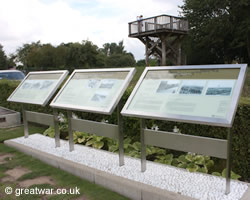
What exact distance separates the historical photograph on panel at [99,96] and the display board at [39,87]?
1.23 meters

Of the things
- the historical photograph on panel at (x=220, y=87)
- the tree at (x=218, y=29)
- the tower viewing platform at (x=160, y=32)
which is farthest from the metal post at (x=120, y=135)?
the tree at (x=218, y=29)

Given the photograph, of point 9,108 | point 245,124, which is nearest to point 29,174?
point 245,124

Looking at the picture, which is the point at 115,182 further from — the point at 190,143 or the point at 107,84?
the point at 107,84

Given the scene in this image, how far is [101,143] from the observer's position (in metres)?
5.34

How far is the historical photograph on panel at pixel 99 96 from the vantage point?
3.95 meters

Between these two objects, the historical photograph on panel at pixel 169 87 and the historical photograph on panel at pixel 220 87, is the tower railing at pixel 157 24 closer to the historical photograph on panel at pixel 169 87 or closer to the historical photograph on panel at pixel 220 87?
the historical photograph on panel at pixel 169 87

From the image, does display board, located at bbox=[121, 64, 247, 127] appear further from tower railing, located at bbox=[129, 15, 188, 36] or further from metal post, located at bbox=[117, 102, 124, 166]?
tower railing, located at bbox=[129, 15, 188, 36]

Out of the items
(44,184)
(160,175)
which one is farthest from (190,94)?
(44,184)

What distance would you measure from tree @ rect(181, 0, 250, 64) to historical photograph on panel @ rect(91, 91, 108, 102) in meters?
21.5

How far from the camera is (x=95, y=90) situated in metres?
4.21

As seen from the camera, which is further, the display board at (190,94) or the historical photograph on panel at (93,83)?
the historical photograph on panel at (93,83)

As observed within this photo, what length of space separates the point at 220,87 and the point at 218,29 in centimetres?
2557

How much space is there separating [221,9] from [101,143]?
25.7 m

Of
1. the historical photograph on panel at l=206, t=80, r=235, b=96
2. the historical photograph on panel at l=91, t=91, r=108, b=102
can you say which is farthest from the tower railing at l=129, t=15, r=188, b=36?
the historical photograph on panel at l=206, t=80, r=235, b=96
